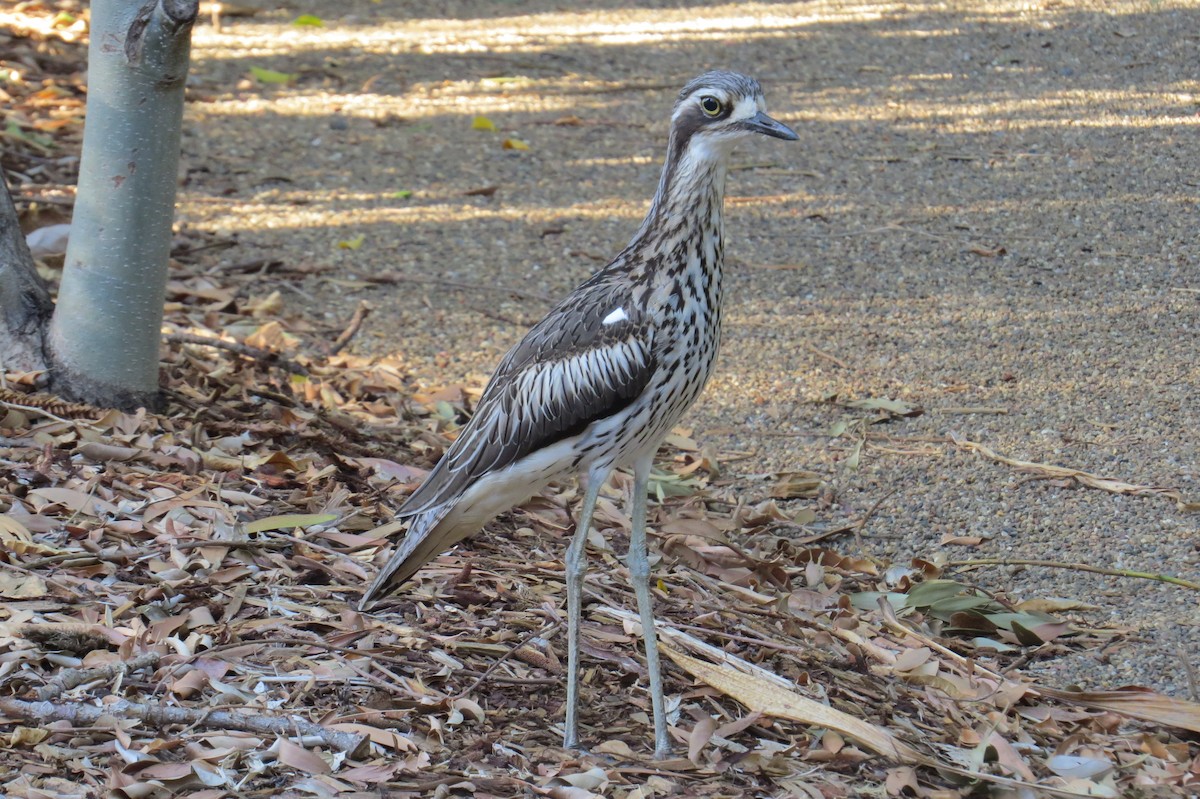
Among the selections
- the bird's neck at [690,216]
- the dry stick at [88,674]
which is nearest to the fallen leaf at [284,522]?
the dry stick at [88,674]

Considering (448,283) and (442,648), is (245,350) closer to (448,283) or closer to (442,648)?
(448,283)

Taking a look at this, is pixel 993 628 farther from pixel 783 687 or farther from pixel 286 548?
pixel 286 548

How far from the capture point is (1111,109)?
26.5 feet

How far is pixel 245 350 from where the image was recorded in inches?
215

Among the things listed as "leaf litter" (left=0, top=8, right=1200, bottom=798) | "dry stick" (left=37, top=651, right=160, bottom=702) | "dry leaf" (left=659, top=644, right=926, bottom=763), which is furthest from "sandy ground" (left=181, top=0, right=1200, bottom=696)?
"dry stick" (left=37, top=651, right=160, bottom=702)

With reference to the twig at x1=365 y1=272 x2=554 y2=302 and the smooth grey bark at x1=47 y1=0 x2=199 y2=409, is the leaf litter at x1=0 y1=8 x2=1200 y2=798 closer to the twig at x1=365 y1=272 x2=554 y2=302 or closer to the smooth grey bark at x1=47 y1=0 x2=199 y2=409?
the smooth grey bark at x1=47 y1=0 x2=199 y2=409

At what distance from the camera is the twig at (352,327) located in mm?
6074

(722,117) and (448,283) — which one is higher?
(722,117)

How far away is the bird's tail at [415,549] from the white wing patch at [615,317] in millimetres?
688

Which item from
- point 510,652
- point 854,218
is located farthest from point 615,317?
point 854,218

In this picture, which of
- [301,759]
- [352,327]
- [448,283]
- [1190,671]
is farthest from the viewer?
[448,283]

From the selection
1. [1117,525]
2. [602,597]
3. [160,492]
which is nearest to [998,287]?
[1117,525]

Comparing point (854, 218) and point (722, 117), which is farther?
point (854, 218)

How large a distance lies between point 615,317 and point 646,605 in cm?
78
